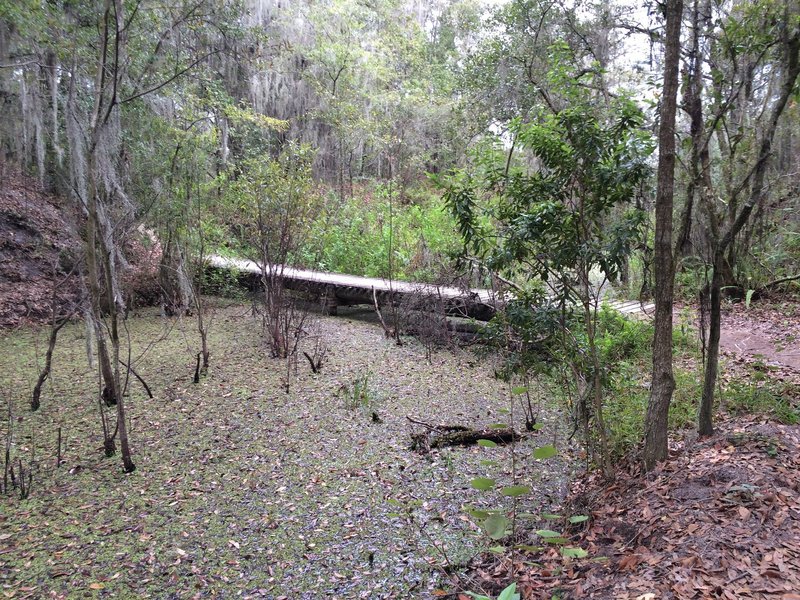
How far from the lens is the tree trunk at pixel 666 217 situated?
2.37 meters

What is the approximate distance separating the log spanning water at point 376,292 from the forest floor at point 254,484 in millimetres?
1133

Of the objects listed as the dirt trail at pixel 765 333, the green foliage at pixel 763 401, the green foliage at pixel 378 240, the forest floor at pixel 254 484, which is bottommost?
the forest floor at pixel 254 484

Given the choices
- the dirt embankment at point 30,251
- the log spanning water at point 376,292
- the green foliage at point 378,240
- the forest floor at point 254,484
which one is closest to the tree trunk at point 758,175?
the forest floor at point 254,484

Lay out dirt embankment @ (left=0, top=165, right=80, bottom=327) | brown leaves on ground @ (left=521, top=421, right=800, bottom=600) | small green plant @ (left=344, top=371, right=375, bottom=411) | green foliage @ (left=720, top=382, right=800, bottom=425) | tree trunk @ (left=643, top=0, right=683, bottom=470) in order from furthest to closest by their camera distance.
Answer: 1. dirt embankment @ (left=0, top=165, right=80, bottom=327)
2. small green plant @ (left=344, top=371, right=375, bottom=411)
3. green foliage @ (left=720, top=382, right=800, bottom=425)
4. tree trunk @ (left=643, top=0, right=683, bottom=470)
5. brown leaves on ground @ (left=521, top=421, right=800, bottom=600)

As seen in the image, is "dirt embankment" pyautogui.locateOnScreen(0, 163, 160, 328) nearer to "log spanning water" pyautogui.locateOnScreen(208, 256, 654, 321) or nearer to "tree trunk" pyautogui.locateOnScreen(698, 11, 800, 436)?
"log spanning water" pyautogui.locateOnScreen(208, 256, 654, 321)

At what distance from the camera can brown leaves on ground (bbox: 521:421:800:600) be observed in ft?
5.67

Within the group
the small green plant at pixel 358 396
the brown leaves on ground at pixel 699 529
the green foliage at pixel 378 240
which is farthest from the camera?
the green foliage at pixel 378 240

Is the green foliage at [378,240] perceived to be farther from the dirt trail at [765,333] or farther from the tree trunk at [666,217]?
the tree trunk at [666,217]

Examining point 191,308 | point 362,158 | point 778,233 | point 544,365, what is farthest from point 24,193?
point 778,233

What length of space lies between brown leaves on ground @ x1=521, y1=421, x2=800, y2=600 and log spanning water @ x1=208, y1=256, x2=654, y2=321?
3.33 metres

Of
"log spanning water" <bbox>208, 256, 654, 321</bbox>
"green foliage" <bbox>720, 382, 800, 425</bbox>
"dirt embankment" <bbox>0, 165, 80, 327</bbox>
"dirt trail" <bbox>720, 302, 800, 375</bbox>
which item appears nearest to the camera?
"green foliage" <bbox>720, 382, 800, 425</bbox>

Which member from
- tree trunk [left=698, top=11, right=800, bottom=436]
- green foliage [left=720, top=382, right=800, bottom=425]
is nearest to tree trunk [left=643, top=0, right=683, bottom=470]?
tree trunk [left=698, top=11, right=800, bottom=436]

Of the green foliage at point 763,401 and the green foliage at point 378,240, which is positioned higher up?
the green foliage at point 378,240

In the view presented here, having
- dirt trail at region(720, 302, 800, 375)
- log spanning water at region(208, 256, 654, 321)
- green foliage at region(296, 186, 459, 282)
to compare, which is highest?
green foliage at region(296, 186, 459, 282)
